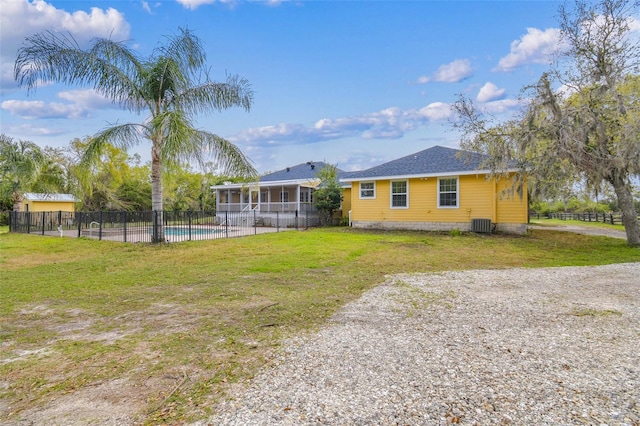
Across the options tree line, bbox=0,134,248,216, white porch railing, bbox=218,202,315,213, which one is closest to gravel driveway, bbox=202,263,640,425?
tree line, bbox=0,134,248,216

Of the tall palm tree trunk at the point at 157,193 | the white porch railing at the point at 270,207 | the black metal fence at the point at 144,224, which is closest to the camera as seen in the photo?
the tall palm tree trunk at the point at 157,193

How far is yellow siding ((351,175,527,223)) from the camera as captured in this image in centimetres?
1477

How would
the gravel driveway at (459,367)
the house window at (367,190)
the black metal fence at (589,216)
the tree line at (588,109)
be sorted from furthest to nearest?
the black metal fence at (589,216) < the house window at (367,190) < the tree line at (588,109) < the gravel driveway at (459,367)

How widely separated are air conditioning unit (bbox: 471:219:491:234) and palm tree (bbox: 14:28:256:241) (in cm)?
997

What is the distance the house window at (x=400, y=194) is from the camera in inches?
666

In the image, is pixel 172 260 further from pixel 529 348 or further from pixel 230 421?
pixel 529 348

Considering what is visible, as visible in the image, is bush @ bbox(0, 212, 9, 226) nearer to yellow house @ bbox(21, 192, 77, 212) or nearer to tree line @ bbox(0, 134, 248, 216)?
tree line @ bbox(0, 134, 248, 216)

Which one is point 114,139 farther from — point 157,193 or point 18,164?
point 18,164

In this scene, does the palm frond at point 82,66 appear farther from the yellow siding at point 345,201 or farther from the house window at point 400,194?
the yellow siding at point 345,201

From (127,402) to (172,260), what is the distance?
7.21 metres

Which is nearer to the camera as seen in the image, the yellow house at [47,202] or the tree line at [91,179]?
the tree line at [91,179]

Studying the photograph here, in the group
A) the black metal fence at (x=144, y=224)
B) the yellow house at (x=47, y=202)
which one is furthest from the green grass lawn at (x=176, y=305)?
the yellow house at (x=47, y=202)

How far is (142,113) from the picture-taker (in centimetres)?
1197

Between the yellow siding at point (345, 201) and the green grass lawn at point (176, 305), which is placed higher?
the yellow siding at point (345, 201)
